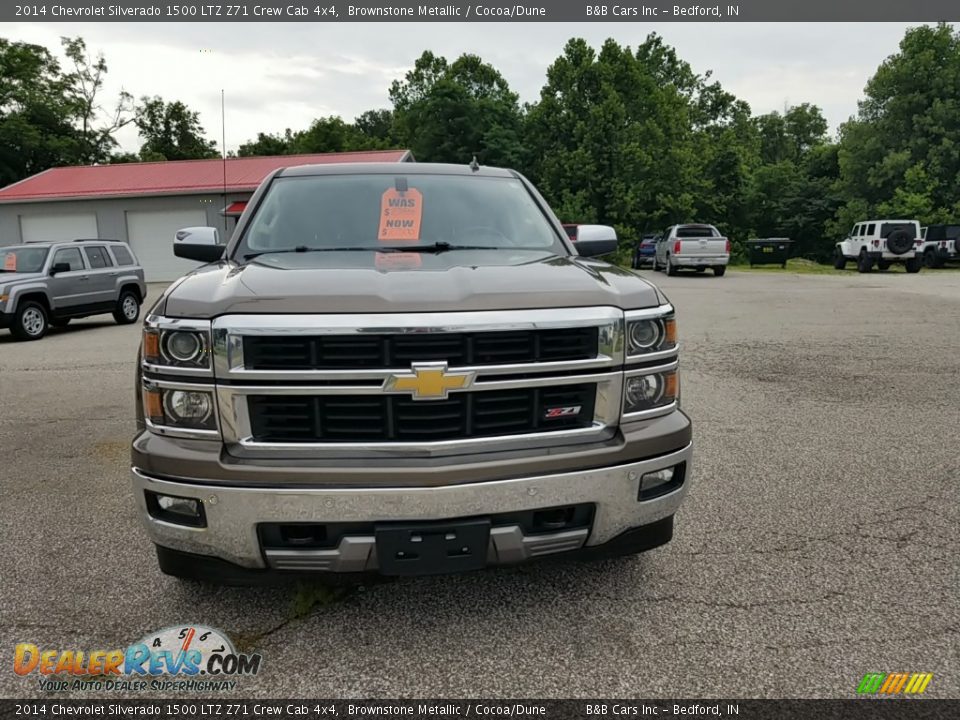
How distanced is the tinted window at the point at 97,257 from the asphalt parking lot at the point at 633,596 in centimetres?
908

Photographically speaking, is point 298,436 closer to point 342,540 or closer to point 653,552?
point 342,540

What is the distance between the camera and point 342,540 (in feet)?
7.45

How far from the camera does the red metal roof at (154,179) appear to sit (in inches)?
1050

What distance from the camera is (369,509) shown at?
87.7 inches

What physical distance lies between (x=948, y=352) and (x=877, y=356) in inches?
38.9

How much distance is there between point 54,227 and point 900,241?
32806mm

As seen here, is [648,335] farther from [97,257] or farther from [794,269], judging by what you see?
[794,269]

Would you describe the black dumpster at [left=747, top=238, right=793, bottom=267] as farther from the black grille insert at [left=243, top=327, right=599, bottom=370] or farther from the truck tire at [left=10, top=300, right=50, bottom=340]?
the black grille insert at [left=243, top=327, right=599, bottom=370]

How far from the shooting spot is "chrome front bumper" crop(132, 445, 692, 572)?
222 cm

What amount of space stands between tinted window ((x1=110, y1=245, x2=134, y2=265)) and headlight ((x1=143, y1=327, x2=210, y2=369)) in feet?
43.5

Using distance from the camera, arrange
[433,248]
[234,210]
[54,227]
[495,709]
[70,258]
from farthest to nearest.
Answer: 1. [54,227]
2. [70,258]
3. [234,210]
4. [433,248]
5. [495,709]

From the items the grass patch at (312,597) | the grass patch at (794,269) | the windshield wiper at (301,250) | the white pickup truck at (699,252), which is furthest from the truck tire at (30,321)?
the grass patch at (794,269)

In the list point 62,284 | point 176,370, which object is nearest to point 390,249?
point 176,370

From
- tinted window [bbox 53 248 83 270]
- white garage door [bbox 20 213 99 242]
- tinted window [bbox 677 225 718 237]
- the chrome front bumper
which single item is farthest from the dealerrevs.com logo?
white garage door [bbox 20 213 99 242]
